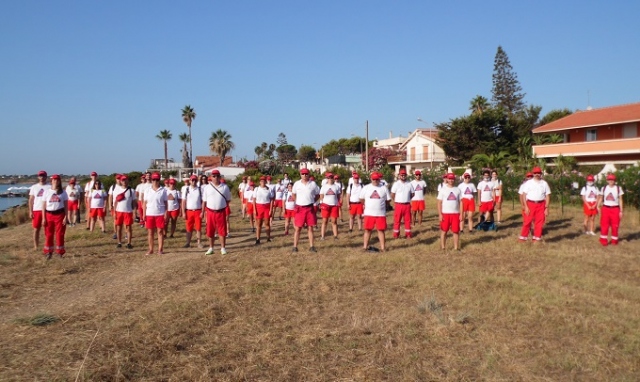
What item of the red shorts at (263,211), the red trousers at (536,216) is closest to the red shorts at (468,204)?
the red trousers at (536,216)

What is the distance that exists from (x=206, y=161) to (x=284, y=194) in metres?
76.4

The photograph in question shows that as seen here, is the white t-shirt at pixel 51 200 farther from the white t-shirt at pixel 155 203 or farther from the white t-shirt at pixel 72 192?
the white t-shirt at pixel 72 192

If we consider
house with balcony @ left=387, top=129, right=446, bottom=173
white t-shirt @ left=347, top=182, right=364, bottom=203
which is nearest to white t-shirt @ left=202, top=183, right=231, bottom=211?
white t-shirt @ left=347, top=182, right=364, bottom=203

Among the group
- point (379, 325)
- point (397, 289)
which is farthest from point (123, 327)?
point (397, 289)

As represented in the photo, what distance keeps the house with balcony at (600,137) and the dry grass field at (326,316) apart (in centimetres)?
2614

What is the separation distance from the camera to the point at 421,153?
5584 cm

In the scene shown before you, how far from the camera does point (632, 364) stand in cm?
452

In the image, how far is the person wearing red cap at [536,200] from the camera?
1047 cm

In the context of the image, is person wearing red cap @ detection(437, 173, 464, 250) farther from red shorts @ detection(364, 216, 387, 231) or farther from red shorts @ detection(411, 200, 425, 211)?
red shorts @ detection(411, 200, 425, 211)

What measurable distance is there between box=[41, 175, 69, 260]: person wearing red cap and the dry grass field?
492 millimetres

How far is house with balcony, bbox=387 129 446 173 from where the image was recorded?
53938 millimetres

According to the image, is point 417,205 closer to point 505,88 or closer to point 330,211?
point 330,211

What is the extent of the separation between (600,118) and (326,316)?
1437 inches

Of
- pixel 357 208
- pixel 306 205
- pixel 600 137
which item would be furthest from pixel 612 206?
pixel 600 137
